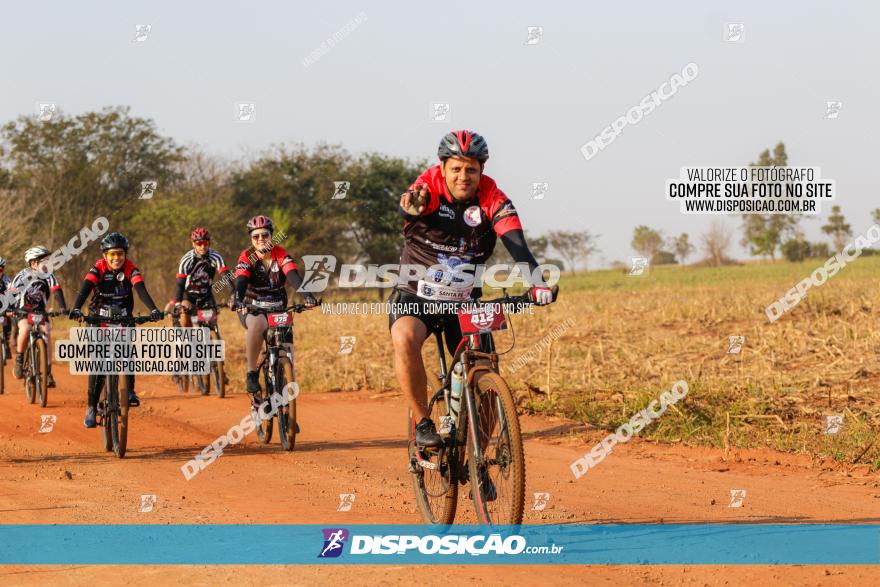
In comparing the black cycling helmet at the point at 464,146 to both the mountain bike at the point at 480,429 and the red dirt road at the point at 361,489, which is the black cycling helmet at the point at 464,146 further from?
the red dirt road at the point at 361,489

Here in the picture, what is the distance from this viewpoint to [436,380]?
7.11 metres

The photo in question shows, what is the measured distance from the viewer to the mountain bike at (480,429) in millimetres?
6078

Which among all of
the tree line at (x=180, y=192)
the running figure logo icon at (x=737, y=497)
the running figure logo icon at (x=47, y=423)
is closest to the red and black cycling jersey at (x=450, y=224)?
the running figure logo icon at (x=737, y=497)

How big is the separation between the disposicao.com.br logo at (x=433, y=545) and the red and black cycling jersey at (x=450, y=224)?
1.61m

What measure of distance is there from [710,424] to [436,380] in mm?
5633

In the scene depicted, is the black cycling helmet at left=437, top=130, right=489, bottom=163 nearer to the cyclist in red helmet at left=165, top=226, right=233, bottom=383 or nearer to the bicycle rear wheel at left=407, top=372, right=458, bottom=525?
the bicycle rear wheel at left=407, top=372, right=458, bottom=525

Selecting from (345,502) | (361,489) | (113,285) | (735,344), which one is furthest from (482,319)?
(735,344)

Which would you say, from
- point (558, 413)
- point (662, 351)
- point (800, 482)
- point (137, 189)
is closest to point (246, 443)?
point (558, 413)

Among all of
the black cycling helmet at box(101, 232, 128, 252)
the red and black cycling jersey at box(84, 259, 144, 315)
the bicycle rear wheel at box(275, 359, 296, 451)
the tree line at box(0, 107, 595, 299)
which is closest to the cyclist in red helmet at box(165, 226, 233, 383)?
the red and black cycling jersey at box(84, 259, 144, 315)

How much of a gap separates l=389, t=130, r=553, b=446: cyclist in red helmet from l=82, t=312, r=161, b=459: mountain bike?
497 centimetres

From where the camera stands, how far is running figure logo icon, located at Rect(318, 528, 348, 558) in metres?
6.36

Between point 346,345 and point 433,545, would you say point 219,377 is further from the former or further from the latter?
point 433,545

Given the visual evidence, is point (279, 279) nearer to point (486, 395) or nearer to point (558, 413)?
point (558, 413)

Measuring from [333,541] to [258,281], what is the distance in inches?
223
